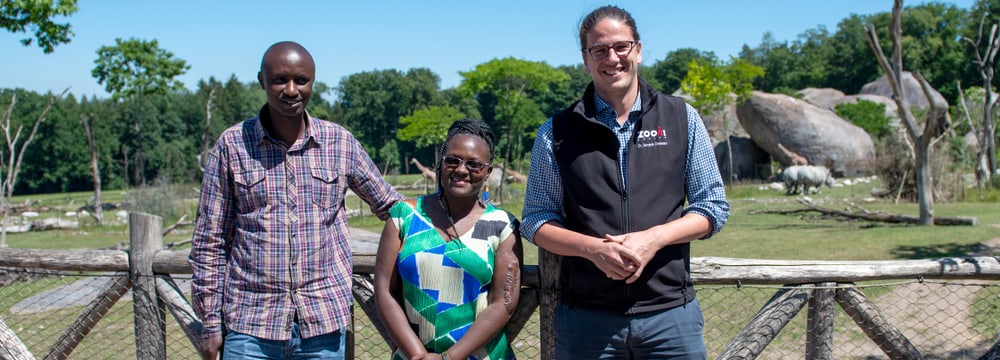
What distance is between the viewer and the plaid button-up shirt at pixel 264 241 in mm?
2570

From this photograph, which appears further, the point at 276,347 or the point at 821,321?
the point at 821,321

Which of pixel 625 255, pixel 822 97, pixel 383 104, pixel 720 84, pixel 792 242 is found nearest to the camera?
pixel 625 255

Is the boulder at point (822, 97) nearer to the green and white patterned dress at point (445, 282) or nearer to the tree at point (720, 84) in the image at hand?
the tree at point (720, 84)

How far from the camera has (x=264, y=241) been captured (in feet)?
8.43

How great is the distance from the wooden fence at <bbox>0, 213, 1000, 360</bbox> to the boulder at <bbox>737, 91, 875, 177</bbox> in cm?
2315

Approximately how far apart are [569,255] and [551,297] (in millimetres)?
583

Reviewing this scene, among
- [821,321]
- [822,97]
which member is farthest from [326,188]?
[822,97]

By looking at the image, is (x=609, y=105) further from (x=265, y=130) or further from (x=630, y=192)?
(x=265, y=130)

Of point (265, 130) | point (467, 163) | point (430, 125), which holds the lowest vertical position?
point (467, 163)

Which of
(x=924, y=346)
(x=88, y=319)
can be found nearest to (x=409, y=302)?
(x=88, y=319)

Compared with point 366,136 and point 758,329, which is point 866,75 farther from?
point 758,329

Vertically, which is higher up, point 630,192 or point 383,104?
point 383,104

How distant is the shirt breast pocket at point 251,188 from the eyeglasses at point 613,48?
1226mm

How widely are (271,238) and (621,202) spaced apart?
121 centimetres
